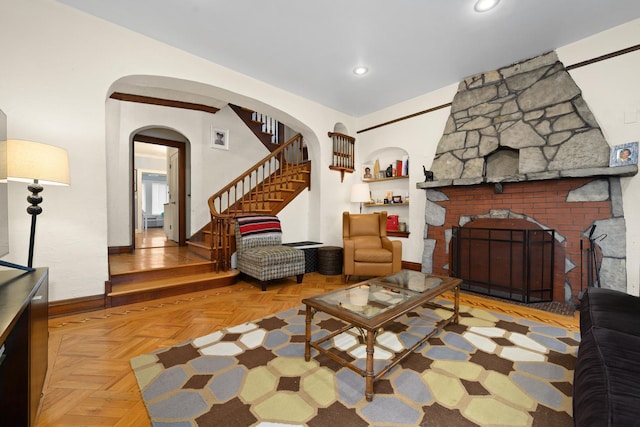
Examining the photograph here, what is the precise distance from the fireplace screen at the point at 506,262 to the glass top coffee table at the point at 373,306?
1282 millimetres

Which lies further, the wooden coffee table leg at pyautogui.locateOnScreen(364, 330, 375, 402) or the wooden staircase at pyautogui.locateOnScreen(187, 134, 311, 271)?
the wooden staircase at pyautogui.locateOnScreen(187, 134, 311, 271)

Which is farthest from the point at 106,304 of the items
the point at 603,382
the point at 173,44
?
the point at 603,382

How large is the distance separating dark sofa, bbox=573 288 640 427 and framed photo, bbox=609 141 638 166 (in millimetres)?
1750

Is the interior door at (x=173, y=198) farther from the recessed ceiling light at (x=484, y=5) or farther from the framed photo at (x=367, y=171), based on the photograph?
the recessed ceiling light at (x=484, y=5)

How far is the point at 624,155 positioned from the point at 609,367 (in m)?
2.64

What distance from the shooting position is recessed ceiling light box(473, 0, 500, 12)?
222cm

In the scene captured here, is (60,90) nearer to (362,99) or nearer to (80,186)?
Result: (80,186)

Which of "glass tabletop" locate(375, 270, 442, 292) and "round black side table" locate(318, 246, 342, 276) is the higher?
"glass tabletop" locate(375, 270, 442, 292)

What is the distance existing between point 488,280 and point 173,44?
4504 mm

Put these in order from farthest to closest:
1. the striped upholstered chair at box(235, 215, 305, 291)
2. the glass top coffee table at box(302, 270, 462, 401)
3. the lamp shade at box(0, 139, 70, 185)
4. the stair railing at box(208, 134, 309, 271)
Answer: the stair railing at box(208, 134, 309, 271) → the striped upholstered chair at box(235, 215, 305, 291) → the lamp shade at box(0, 139, 70, 185) → the glass top coffee table at box(302, 270, 462, 401)

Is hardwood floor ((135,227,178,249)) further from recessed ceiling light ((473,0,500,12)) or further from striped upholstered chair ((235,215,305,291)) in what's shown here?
recessed ceiling light ((473,0,500,12))

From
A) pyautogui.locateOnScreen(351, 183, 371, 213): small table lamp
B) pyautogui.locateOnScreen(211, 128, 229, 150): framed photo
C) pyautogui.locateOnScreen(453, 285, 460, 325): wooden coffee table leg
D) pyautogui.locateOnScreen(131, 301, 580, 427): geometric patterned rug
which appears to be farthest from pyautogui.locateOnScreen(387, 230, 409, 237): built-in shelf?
pyautogui.locateOnScreen(211, 128, 229, 150): framed photo

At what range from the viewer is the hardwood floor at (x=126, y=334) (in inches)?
A: 51.4

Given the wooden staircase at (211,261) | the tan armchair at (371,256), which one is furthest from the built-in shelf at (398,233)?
the wooden staircase at (211,261)
